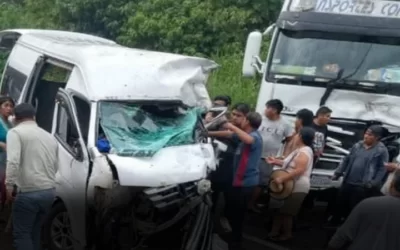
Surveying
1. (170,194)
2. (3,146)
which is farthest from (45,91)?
(170,194)

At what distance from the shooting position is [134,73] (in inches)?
328

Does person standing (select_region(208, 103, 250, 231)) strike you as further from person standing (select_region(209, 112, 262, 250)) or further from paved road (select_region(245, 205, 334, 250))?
paved road (select_region(245, 205, 334, 250))

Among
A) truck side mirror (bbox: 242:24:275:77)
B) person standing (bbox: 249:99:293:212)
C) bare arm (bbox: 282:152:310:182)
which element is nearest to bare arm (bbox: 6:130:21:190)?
bare arm (bbox: 282:152:310:182)

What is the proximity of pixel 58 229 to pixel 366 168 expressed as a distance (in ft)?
11.1

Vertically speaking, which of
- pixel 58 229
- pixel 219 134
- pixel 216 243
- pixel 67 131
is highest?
pixel 219 134

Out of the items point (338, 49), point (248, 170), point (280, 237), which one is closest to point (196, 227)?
→ point (248, 170)

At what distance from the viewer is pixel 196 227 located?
7.44 meters

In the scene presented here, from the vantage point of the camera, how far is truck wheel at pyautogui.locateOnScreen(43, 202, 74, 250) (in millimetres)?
8023

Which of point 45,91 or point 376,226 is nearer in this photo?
point 376,226

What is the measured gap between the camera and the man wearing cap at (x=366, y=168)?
8945 mm

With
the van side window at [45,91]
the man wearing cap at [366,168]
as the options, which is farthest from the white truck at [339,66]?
the van side window at [45,91]

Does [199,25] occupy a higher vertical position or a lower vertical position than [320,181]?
higher

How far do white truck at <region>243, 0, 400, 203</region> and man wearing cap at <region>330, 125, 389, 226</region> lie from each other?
99cm

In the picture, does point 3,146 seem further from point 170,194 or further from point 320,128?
point 320,128
